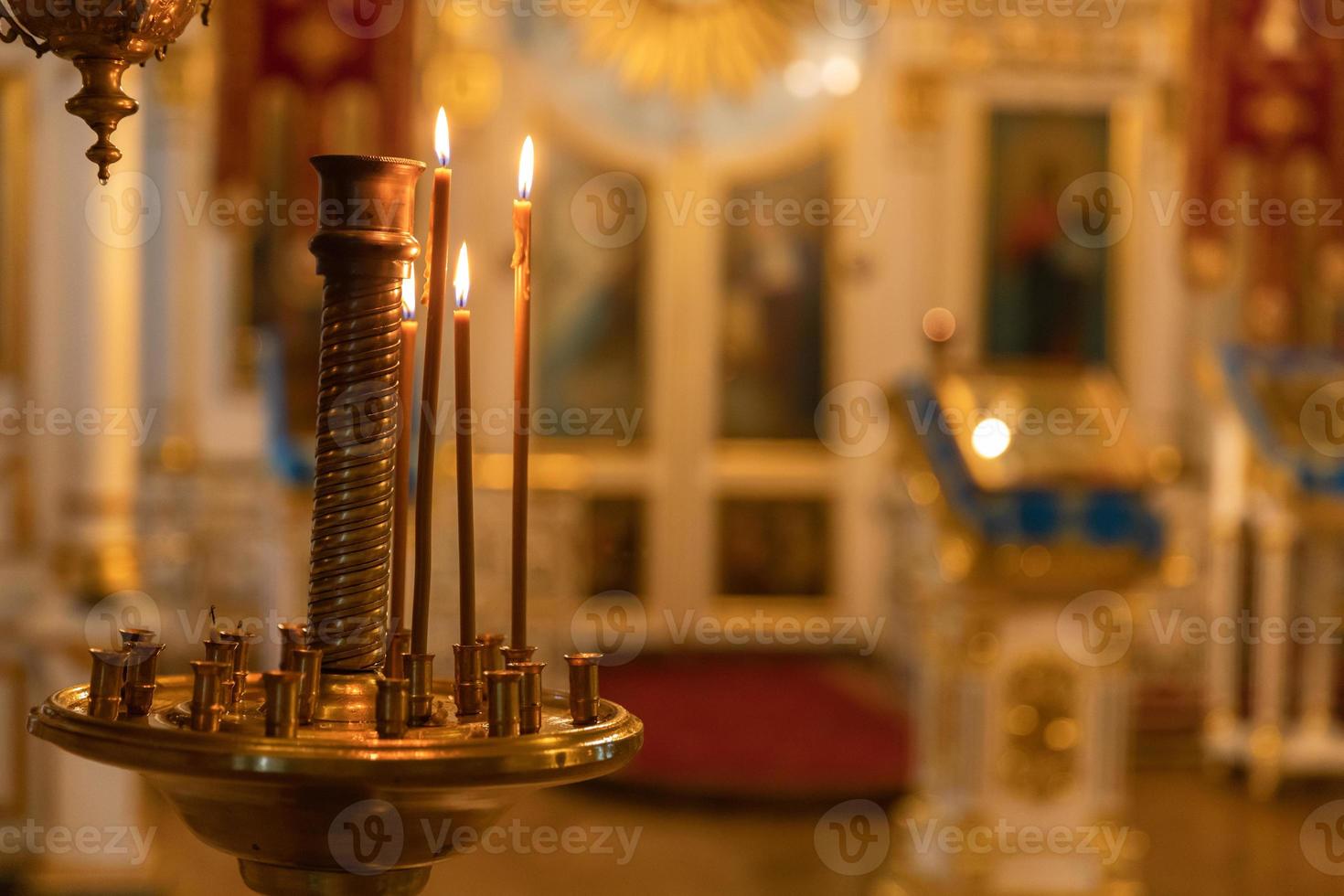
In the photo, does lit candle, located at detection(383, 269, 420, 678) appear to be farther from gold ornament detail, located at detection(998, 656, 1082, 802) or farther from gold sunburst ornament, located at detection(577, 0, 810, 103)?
gold sunburst ornament, located at detection(577, 0, 810, 103)

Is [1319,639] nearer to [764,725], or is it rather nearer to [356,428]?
[764,725]

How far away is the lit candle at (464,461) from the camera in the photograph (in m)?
1.15

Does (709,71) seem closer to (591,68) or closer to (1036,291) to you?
(591,68)

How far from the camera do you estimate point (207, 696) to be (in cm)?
108

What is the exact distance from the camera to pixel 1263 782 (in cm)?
688

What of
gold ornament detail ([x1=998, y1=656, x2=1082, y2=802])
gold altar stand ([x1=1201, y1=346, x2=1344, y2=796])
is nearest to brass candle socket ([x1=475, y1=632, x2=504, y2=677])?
gold ornament detail ([x1=998, y1=656, x2=1082, y2=802])

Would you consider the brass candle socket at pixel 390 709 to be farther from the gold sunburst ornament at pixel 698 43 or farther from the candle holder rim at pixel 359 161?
the gold sunburst ornament at pixel 698 43

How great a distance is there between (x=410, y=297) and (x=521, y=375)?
0.23m

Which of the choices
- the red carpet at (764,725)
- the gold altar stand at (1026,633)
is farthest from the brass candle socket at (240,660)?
the red carpet at (764,725)

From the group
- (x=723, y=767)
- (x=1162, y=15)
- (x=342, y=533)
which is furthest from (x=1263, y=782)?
(x=342, y=533)

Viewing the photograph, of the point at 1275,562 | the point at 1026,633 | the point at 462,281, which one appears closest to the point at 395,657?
the point at 462,281

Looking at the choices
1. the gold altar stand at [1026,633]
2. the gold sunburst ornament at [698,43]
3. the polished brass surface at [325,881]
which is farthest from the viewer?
the gold sunburst ornament at [698,43]

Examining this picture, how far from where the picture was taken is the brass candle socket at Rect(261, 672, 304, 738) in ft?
3.40

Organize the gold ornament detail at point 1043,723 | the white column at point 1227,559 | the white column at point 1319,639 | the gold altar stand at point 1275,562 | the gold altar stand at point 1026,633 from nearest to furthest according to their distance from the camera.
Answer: the gold altar stand at point 1026,633 → the gold ornament detail at point 1043,723 → the gold altar stand at point 1275,562 → the white column at point 1319,639 → the white column at point 1227,559
